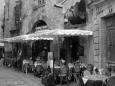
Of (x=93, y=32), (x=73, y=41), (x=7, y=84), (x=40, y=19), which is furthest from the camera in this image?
(x=40, y=19)

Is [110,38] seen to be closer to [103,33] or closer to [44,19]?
[103,33]

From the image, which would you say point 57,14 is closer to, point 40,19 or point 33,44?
point 40,19

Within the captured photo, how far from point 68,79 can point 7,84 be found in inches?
111

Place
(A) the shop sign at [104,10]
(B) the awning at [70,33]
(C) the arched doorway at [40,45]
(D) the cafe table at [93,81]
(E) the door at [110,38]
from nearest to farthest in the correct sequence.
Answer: (D) the cafe table at [93,81] → (A) the shop sign at [104,10] → (E) the door at [110,38] → (B) the awning at [70,33] → (C) the arched doorway at [40,45]

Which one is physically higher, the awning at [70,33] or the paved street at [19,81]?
the awning at [70,33]

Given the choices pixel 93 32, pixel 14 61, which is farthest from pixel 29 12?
pixel 93 32

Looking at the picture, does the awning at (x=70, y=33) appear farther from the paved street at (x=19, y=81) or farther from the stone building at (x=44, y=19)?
the paved street at (x=19, y=81)

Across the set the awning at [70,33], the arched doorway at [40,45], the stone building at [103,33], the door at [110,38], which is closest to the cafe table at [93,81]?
the stone building at [103,33]

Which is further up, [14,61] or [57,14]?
[57,14]

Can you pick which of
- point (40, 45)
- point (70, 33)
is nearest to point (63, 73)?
point (70, 33)

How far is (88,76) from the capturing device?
9.51 meters

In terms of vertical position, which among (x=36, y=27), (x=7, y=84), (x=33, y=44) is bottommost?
(x=7, y=84)

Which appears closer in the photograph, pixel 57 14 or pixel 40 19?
pixel 57 14

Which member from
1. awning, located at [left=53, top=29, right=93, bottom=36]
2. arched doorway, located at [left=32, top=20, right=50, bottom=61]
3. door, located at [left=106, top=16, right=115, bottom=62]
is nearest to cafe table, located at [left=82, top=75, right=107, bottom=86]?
door, located at [left=106, top=16, right=115, bottom=62]
